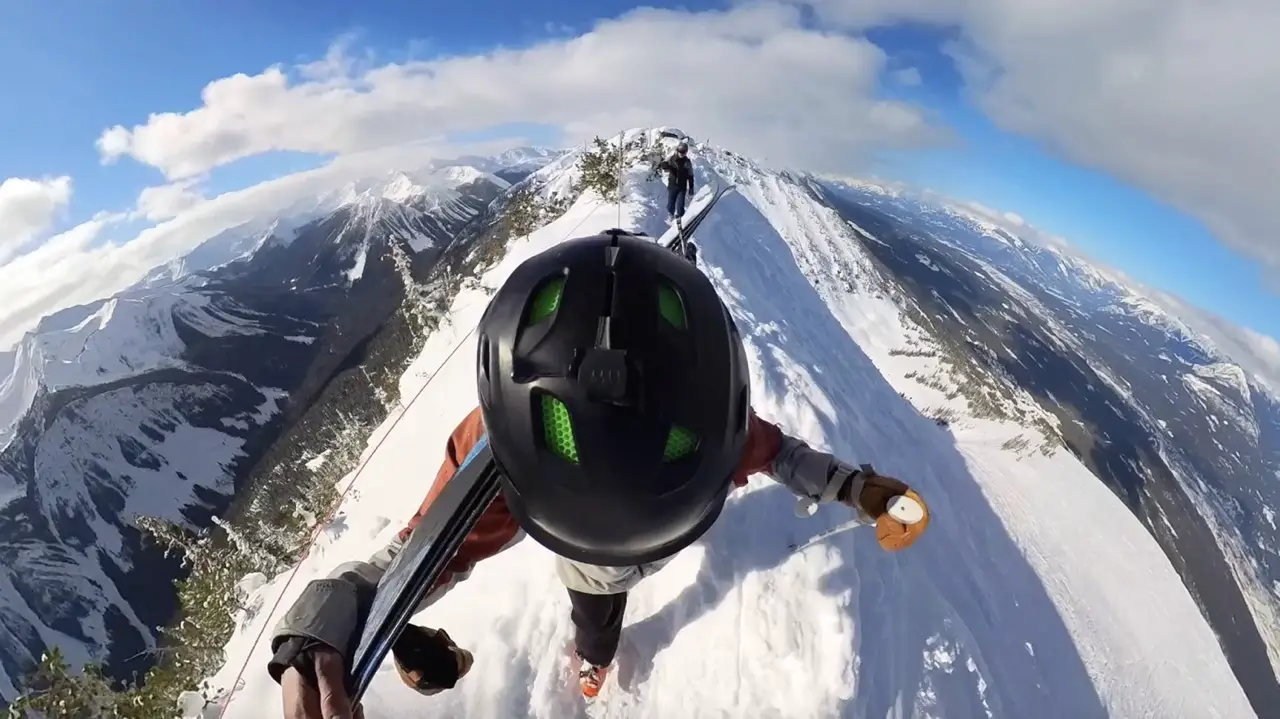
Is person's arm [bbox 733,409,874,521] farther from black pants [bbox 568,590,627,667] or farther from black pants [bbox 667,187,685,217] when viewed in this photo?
black pants [bbox 667,187,685,217]

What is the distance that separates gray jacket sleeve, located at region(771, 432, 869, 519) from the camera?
317cm

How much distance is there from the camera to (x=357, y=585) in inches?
85.8

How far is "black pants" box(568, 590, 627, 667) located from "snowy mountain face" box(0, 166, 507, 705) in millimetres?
89410

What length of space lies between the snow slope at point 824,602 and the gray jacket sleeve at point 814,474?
4.05 feet

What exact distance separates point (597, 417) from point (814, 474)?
71.6 inches

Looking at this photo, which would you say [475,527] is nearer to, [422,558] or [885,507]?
[422,558]

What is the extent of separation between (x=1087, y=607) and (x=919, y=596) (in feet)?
15.9

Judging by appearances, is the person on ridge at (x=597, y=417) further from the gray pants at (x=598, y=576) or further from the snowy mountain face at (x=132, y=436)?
the snowy mountain face at (x=132, y=436)

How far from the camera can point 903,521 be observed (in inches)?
117

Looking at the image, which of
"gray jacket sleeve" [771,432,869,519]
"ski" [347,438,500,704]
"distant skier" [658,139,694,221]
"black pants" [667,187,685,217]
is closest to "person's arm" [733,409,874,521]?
"gray jacket sleeve" [771,432,869,519]

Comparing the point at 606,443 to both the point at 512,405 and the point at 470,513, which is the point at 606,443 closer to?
the point at 512,405

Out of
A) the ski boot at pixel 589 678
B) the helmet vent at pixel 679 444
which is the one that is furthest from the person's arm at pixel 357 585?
the ski boot at pixel 589 678

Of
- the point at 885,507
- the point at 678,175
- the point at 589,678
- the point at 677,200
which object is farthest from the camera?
the point at 677,200

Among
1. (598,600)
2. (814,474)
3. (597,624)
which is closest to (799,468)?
(814,474)
